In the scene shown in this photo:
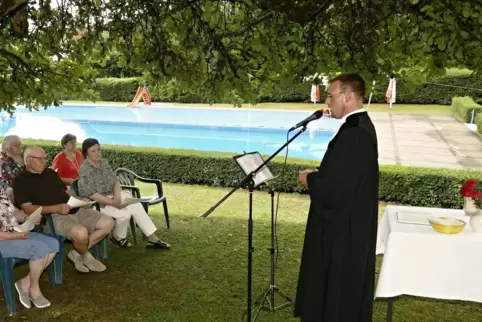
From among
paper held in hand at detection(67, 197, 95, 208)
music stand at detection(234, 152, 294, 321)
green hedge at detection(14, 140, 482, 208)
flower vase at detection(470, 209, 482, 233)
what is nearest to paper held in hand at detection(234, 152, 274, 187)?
music stand at detection(234, 152, 294, 321)

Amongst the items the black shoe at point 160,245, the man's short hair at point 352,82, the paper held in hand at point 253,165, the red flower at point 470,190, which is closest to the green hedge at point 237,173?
the black shoe at point 160,245

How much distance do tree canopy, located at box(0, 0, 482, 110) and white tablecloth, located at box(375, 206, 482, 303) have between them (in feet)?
4.90

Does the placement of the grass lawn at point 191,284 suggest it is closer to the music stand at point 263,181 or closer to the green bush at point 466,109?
the music stand at point 263,181

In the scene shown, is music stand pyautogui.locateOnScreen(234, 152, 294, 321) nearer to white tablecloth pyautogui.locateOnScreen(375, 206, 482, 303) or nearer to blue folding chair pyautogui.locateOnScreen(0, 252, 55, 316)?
white tablecloth pyautogui.locateOnScreen(375, 206, 482, 303)

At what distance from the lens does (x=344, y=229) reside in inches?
120

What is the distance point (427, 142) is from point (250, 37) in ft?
37.1

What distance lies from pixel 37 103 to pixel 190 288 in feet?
9.57

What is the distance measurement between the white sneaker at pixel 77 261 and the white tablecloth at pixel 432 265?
3.05m

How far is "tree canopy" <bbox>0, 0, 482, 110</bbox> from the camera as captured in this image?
397 centimetres

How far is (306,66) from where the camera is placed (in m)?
4.35

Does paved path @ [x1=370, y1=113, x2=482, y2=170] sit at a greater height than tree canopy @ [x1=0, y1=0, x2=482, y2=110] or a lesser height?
lesser

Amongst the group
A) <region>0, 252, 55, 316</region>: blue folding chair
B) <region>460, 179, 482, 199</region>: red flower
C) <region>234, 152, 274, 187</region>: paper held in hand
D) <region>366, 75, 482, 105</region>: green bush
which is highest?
<region>366, 75, 482, 105</region>: green bush

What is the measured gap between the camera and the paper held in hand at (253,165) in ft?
11.8

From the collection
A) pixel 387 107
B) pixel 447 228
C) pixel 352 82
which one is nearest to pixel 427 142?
pixel 387 107
